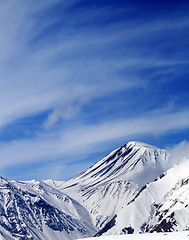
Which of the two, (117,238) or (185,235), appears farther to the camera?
(117,238)

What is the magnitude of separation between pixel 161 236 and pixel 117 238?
12.0 metres

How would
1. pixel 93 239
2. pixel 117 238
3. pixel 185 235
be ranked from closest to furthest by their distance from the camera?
pixel 185 235 < pixel 117 238 < pixel 93 239

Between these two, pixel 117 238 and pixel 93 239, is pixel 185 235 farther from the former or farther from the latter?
pixel 93 239

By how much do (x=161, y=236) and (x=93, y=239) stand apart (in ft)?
76.5

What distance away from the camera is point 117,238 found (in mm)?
130625

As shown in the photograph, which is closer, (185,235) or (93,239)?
(185,235)

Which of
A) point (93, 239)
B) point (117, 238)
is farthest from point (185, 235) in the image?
point (93, 239)

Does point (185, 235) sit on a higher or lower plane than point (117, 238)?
lower

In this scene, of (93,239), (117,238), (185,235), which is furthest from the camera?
(93,239)

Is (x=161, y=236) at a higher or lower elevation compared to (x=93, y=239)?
lower

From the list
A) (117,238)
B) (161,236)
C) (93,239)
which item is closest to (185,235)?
(161,236)

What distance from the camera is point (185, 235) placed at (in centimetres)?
12119

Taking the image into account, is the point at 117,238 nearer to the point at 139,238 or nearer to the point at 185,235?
the point at 139,238

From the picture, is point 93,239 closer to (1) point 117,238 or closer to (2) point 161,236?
(1) point 117,238
